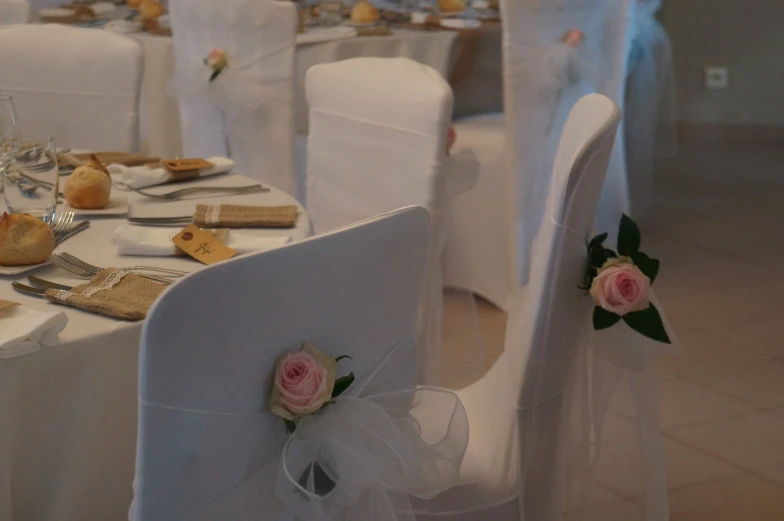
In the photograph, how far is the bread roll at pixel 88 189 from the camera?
1.71 meters

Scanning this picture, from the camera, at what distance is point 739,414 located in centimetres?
265

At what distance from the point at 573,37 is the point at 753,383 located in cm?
117

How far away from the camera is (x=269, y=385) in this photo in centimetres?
93

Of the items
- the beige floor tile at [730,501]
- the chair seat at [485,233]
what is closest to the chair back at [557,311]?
the beige floor tile at [730,501]

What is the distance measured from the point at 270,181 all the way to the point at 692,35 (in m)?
3.73

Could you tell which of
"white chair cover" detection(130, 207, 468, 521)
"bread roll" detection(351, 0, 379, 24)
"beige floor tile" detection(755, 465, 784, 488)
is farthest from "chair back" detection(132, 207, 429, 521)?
"bread roll" detection(351, 0, 379, 24)

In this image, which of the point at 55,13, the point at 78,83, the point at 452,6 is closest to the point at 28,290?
the point at 78,83

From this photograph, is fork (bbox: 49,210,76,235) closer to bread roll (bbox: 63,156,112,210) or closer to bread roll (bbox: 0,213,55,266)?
bread roll (bbox: 63,156,112,210)

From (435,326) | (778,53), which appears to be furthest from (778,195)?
(435,326)

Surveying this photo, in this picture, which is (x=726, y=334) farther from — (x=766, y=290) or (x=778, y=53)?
(x=778, y=53)

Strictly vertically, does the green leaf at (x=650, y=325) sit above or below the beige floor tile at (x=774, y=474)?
above

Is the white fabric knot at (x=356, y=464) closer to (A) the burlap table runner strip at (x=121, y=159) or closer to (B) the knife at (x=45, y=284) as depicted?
(B) the knife at (x=45, y=284)

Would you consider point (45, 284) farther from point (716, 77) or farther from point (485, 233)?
point (716, 77)

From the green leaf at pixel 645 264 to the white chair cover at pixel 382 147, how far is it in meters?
0.52
